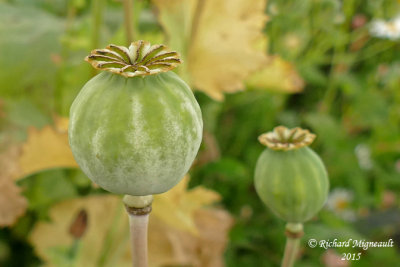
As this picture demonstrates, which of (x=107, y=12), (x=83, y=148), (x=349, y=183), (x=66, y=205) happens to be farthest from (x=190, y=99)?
(x=349, y=183)

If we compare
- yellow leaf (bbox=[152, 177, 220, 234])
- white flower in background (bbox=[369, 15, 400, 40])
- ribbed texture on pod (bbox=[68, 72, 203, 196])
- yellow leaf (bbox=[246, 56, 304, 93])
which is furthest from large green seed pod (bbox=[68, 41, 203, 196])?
white flower in background (bbox=[369, 15, 400, 40])

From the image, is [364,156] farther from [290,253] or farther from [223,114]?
[290,253]

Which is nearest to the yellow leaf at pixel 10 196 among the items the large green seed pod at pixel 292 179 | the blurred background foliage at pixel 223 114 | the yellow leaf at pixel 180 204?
the blurred background foliage at pixel 223 114

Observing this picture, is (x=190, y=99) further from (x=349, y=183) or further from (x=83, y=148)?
(x=349, y=183)

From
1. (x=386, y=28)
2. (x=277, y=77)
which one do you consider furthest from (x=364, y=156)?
(x=277, y=77)

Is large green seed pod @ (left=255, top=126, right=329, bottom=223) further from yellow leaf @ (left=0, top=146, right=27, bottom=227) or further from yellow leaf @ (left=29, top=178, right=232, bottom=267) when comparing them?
yellow leaf @ (left=0, top=146, right=27, bottom=227)

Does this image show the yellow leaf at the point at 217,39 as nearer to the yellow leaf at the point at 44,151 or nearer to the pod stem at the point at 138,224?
the yellow leaf at the point at 44,151
